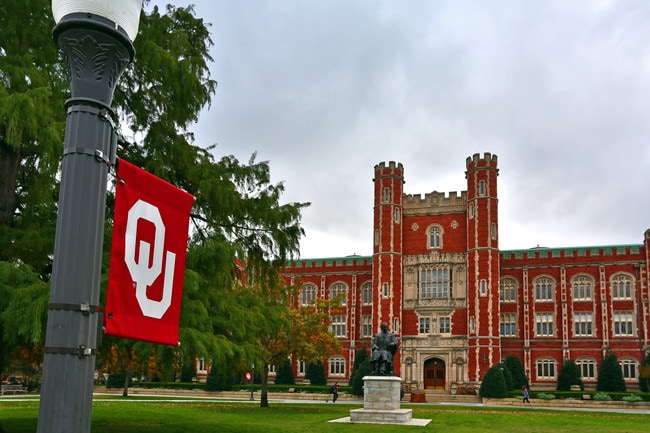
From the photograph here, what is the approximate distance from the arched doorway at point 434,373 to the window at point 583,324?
10535mm

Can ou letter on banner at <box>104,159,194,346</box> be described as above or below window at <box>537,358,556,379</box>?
above

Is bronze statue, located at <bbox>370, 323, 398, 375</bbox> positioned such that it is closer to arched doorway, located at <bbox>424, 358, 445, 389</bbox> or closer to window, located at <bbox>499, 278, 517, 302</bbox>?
arched doorway, located at <bbox>424, 358, 445, 389</bbox>

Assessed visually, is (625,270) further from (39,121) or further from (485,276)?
(39,121)

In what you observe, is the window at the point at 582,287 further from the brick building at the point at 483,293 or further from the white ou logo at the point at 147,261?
the white ou logo at the point at 147,261

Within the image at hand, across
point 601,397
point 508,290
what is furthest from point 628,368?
point 508,290

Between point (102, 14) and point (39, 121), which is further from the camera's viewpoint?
point (39, 121)

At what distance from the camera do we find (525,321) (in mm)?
51750

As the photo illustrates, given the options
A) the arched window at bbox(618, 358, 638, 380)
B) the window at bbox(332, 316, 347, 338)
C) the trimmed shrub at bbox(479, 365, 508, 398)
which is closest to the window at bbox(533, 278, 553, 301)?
the arched window at bbox(618, 358, 638, 380)

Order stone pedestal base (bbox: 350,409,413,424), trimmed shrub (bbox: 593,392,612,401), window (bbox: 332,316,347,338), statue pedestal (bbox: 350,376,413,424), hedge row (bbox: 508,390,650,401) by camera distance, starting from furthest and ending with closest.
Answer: window (bbox: 332,316,347,338)
hedge row (bbox: 508,390,650,401)
trimmed shrub (bbox: 593,392,612,401)
statue pedestal (bbox: 350,376,413,424)
stone pedestal base (bbox: 350,409,413,424)

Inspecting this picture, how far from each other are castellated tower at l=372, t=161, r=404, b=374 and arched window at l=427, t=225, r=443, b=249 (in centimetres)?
241

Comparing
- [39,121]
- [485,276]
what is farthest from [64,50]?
[485,276]

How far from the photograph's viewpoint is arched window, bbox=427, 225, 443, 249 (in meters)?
53.1

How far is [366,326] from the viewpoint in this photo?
57.0 m

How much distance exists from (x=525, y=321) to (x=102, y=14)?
172 ft
